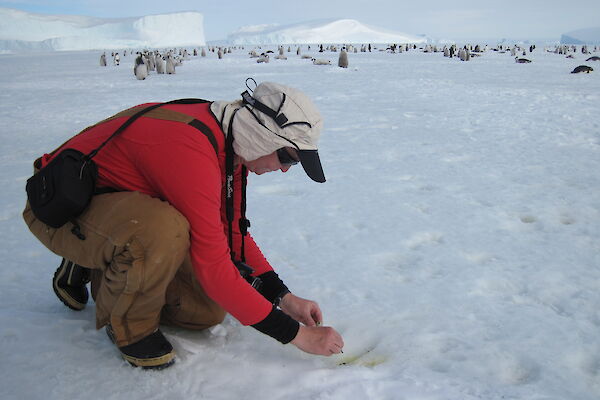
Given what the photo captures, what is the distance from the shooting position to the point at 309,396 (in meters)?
1.43

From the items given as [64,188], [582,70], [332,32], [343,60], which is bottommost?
[64,188]

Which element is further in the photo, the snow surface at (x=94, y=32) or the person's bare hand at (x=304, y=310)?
the snow surface at (x=94, y=32)

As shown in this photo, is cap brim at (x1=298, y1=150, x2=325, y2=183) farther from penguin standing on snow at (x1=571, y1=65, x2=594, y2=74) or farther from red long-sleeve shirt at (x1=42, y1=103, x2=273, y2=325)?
penguin standing on snow at (x1=571, y1=65, x2=594, y2=74)

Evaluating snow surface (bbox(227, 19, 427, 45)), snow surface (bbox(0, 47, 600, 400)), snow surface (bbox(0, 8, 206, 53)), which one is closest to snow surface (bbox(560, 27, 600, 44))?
snow surface (bbox(227, 19, 427, 45))

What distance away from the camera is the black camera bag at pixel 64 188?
1406 mm

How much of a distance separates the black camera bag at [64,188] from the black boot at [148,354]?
0.43 metres

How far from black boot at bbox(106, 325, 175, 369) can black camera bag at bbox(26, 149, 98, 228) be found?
17.0 inches

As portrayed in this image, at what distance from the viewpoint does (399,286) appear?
2111mm

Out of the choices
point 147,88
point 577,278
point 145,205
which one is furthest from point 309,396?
point 147,88

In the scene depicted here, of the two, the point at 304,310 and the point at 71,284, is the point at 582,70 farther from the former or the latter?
the point at 71,284

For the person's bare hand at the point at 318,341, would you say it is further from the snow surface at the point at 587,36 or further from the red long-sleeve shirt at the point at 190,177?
the snow surface at the point at 587,36

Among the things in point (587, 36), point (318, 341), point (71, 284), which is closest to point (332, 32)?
point (587, 36)

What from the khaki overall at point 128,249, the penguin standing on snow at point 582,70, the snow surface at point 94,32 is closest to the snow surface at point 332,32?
the snow surface at point 94,32

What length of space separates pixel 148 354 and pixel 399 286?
1069mm
